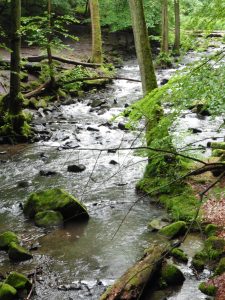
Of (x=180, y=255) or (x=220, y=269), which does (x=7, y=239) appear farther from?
(x=220, y=269)

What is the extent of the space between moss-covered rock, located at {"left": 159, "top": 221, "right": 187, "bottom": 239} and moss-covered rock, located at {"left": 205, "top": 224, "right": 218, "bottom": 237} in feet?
1.35

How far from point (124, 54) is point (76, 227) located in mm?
25605

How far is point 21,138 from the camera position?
14.0 meters

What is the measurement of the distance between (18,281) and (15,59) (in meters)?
9.24

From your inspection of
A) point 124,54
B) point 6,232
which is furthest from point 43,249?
point 124,54

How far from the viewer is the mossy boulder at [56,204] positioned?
334 inches

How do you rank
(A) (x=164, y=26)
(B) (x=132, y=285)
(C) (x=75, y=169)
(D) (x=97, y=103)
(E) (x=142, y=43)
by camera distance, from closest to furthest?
(B) (x=132, y=285)
(E) (x=142, y=43)
(C) (x=75, y=169)
(D) (x=97, y=103)
(A) (x=164, y=26)

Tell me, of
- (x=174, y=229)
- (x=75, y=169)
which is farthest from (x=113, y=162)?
(x=174, y=229)

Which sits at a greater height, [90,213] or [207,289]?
[207,289]

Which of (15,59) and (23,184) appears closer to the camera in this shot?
(23,184)

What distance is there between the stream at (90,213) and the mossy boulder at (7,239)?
20cm

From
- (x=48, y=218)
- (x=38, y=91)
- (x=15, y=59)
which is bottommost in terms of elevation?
(x=48, y=218)

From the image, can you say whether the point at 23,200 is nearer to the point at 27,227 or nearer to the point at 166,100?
the point at 27,227

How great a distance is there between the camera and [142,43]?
9.59 m
